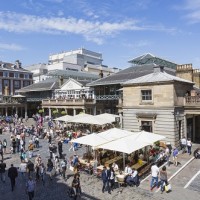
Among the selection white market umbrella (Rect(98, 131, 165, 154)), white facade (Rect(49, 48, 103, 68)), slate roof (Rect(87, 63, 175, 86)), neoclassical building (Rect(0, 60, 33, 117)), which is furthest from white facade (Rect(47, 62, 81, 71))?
white market umbrella (Rect(98, 131, 165, 154))

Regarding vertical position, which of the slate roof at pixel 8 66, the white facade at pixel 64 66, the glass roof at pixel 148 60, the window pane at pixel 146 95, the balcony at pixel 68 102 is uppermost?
the white facade at pixel 64 66

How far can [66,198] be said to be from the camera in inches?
570

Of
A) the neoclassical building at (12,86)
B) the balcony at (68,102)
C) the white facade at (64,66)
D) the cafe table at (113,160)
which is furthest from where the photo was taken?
the white facade at (64,66)

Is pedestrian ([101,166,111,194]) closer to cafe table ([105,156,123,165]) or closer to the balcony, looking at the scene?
cafe table ([105,156,123,165])

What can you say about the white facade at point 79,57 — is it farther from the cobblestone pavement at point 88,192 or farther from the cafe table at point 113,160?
the cobblestone pavement at point 88,192

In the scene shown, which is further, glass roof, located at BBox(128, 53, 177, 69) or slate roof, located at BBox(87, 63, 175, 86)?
glass roof, located at BBox(128, 53, 177, 69)

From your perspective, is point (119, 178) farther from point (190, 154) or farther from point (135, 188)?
point (190, 154)

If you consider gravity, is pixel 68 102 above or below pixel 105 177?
above

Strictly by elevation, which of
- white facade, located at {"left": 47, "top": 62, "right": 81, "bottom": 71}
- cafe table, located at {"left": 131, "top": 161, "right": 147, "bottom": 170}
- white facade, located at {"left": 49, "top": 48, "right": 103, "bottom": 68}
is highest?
white facade, located at {"left": 49, "top": 48, "right": 103, "bottom": 68}

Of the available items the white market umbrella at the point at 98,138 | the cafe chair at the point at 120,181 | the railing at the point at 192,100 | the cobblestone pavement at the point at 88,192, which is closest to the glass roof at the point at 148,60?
the railing at the point at 192,100

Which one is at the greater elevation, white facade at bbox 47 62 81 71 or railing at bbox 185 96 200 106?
white facade at bbox 47 62 81 71

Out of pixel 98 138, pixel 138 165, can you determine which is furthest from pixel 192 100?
pixel 98 138

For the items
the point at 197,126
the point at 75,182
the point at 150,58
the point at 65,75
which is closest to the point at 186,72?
the point at 197,126

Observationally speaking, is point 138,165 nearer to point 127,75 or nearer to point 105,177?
point 105,177
